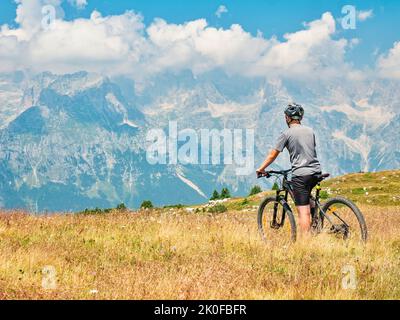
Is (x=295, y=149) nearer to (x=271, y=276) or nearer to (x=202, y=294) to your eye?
(x=271, y=276)

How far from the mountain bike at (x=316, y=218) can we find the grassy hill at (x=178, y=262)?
0.36 metres

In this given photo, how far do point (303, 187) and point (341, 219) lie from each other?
1.06 metres

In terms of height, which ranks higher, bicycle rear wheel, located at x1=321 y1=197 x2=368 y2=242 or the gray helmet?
the gray helmet

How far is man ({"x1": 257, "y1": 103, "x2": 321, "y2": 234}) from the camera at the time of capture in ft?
37.0

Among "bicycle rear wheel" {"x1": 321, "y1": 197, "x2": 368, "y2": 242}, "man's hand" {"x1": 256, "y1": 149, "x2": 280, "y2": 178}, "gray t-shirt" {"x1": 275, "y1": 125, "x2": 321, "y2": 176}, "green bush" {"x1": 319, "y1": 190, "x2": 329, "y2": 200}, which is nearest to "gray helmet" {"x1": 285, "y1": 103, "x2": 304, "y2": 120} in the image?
"gray t-shirt" {"x1": 275, "y1": 125, "x2": 321, "y2": 176}

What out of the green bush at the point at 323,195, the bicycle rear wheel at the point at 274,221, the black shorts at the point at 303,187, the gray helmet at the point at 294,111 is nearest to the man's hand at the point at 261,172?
the black shorts at the point at 303,187

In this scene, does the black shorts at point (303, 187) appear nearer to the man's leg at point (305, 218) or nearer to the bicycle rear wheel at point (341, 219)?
the man's leg at point (305, 218)

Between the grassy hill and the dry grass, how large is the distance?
2cm

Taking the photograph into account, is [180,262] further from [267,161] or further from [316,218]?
[316,218]

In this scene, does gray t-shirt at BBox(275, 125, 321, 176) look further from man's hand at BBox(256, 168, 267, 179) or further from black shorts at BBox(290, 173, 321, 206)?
man's hand at BBox(256, 168, 267, 179)
